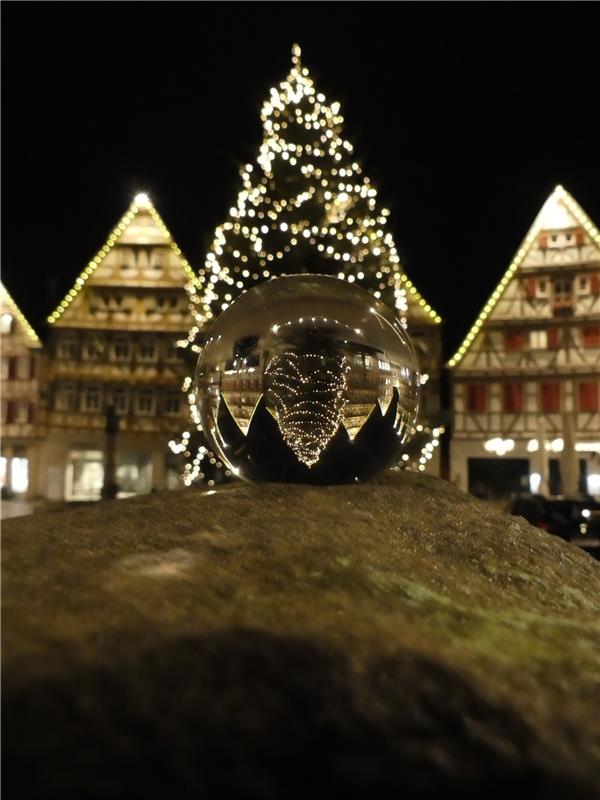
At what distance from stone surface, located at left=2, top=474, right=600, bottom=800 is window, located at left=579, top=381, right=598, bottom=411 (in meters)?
27.9

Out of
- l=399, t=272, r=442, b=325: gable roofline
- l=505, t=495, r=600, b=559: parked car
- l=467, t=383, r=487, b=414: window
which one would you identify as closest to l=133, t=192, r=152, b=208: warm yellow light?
l=399, t=272, r=442, b=325: gable roofline

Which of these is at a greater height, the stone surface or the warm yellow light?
the warm yellow light

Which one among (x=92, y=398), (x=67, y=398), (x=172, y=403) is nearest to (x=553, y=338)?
(x=172, y=403)

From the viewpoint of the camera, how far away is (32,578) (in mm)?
2312

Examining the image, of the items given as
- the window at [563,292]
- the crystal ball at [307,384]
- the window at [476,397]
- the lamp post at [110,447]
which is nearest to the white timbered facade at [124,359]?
the lamp post at [110,447]

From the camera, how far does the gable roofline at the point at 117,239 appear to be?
31297mm

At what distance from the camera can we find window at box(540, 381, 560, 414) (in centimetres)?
2944

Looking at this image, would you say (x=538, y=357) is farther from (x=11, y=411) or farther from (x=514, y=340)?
(x=11, y=411)

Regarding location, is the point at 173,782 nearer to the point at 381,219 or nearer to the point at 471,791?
the point at 471,791

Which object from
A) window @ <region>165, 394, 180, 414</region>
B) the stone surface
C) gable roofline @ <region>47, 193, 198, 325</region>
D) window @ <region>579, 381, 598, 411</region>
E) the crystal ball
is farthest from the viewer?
window @ <region>165, 394, 180, 414</region>

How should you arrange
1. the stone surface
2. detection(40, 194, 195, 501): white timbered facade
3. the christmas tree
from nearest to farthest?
the stone surface, the christmas tree, detection(40, 194, 195, 501): white timbered facade

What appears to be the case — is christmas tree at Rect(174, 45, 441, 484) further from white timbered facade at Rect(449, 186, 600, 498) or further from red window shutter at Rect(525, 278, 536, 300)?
red window shutter at Rect(525, 278, 536, 300)

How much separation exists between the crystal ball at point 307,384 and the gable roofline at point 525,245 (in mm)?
26123

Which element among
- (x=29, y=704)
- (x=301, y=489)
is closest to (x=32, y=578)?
(x=29, y=704)
